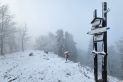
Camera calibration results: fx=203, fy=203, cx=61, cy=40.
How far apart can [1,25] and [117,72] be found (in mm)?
35127

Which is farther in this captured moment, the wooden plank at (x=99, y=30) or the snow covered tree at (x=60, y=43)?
→ the snow covered tree at (x=60, y=43)

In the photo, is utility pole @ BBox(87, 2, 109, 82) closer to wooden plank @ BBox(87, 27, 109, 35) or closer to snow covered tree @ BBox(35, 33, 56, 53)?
wooden plank @ BBox(87, 27, 109, 35)

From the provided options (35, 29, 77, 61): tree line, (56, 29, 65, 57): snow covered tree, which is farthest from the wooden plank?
(56, 29, 65, 57): snow covered tree

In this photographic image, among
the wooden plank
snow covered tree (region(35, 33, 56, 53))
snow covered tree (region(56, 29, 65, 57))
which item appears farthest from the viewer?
snow covered tree (region(35, 33, 56, 53))

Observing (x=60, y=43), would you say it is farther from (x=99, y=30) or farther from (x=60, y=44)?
(x=99, y=30)

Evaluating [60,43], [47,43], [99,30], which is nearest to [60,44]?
[60,43]

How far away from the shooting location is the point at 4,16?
148 ft

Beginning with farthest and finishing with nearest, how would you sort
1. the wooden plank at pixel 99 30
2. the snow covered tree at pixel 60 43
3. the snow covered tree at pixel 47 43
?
the snow covered tree at pixel 47 43, the snow covered tree at pixel 60 43, the wooden plank at pixel 99 30

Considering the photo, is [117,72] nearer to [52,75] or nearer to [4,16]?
[4,16]

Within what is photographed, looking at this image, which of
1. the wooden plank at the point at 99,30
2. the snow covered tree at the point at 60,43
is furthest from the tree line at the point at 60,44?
the wooden plank at the point at 99,30

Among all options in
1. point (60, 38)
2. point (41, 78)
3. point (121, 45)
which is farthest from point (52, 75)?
point (60, 38)

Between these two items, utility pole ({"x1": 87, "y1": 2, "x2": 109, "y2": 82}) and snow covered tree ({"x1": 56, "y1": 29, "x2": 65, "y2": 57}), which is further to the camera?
snow covered tree ({"x1": 56, "y1": 29, "x2": 65, "y2": 57})

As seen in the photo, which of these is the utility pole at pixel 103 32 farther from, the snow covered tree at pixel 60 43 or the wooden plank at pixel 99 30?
the snow covered tree at pixel 60 43

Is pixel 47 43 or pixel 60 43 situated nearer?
pixel 60 43
